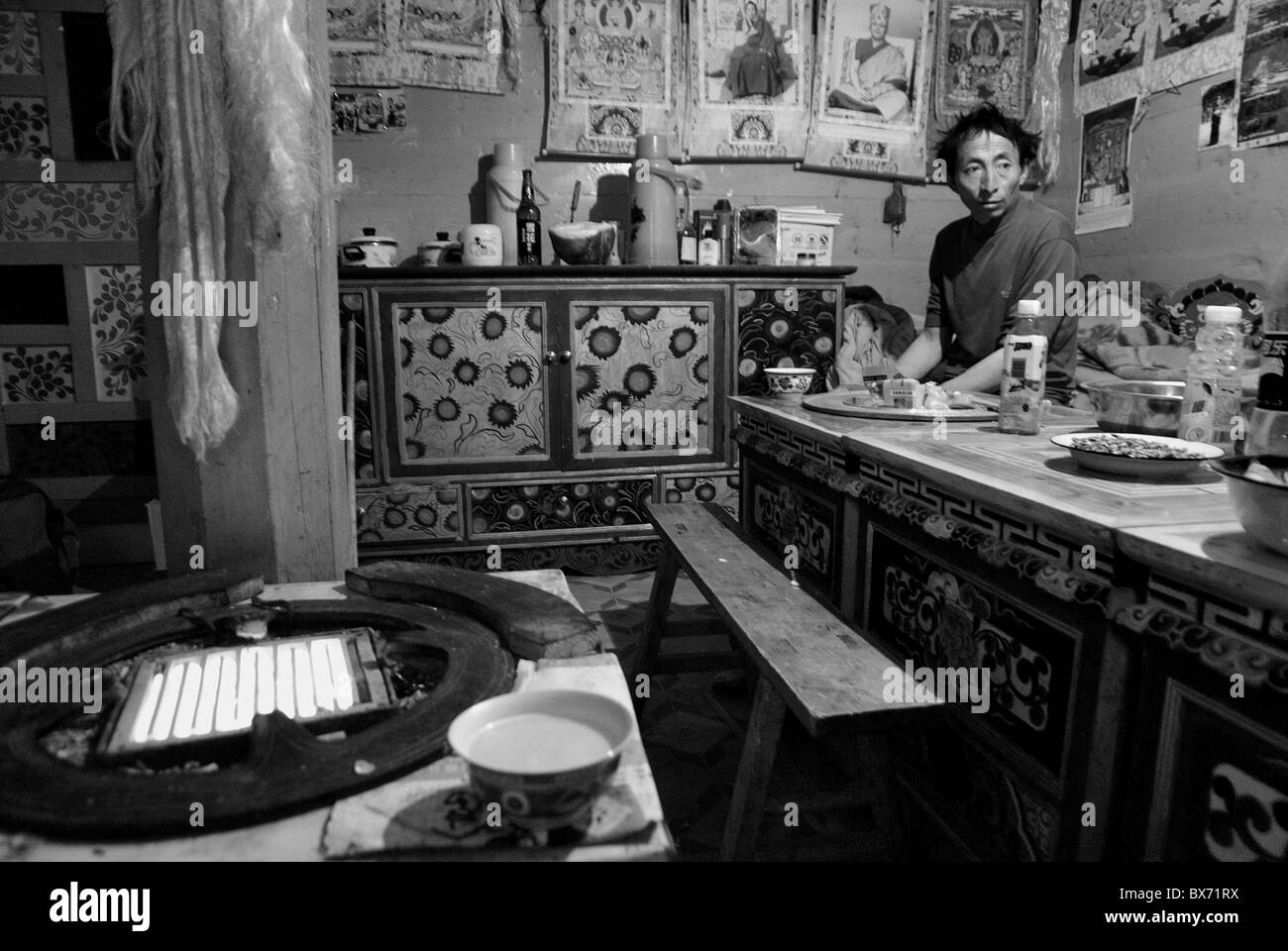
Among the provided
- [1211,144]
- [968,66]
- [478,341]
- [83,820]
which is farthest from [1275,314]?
[83,820]

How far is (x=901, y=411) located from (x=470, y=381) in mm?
2137

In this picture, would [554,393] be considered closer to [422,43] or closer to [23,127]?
[422,43]

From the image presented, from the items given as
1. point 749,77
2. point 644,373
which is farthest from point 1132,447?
point 749,77

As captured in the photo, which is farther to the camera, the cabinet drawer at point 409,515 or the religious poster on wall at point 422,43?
the religious poster on wall at point 422,43

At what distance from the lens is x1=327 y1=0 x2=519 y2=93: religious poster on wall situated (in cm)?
400

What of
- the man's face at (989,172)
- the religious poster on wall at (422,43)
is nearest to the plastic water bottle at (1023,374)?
the man's face at (989,172)

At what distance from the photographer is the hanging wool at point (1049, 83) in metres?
4.54

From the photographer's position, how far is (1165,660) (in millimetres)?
1142

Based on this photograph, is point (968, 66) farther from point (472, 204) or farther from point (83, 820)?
point (83, 820)

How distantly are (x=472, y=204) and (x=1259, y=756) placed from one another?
13.3 feet

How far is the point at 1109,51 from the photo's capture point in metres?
4.19

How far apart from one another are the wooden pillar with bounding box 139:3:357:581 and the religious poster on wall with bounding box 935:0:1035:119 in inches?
162

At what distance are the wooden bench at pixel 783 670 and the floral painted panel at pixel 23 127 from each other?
144 inches

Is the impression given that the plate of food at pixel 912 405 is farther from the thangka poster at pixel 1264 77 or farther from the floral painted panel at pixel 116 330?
the floral painted panel at pixel 116 330
